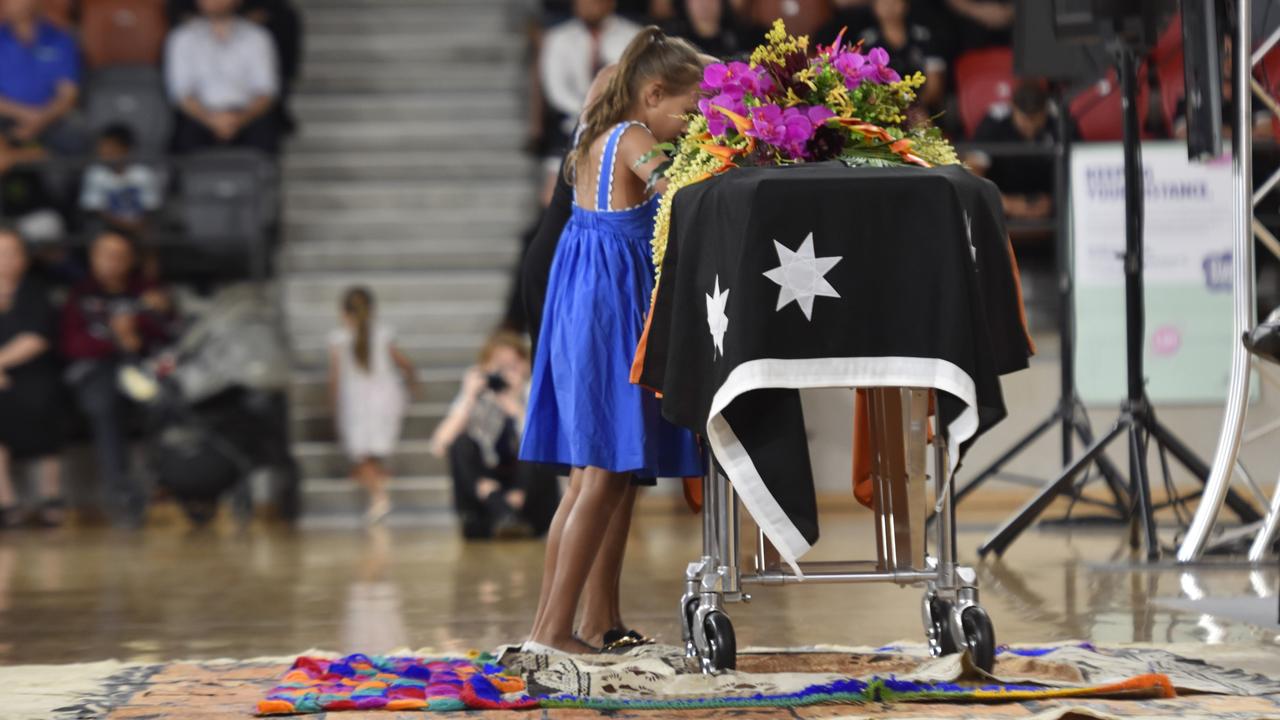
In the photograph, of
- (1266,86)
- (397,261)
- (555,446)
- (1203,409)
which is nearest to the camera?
(555,446)

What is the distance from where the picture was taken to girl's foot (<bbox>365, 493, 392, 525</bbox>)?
818cm

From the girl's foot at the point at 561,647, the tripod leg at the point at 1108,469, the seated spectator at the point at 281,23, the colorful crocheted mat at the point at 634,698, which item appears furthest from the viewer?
the seated spectator at the point at 281,23

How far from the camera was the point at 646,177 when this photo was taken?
140 inches

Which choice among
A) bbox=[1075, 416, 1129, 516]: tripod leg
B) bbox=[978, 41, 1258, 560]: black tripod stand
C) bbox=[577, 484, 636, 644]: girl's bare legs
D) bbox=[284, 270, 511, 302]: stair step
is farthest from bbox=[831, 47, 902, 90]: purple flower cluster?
bbox=[284, 270, 511, 302]: stair step

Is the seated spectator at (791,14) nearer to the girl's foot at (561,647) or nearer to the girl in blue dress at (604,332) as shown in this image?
the girl in blue dress at (604,332)

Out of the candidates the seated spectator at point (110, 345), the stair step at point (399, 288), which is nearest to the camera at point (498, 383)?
the stair step at point (399, 288)

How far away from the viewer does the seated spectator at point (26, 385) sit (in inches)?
334

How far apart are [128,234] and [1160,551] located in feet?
18.9

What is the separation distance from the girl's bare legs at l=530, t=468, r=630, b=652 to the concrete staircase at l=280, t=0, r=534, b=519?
192 inches

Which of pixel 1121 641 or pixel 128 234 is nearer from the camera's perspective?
pixel 1121 641

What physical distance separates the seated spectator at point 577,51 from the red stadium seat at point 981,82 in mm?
1751

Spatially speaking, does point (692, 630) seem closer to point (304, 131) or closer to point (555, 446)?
point (555, 446)

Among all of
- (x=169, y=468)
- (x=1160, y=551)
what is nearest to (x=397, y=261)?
(x=169, y=468)

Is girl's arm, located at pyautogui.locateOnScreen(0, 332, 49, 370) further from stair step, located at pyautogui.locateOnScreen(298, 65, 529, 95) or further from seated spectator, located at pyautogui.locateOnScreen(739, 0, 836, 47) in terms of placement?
seated spectator, located at pyautogui.locateOnScreen(739, 0, 836, 47)
